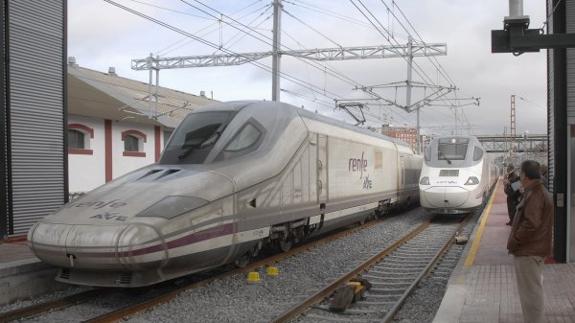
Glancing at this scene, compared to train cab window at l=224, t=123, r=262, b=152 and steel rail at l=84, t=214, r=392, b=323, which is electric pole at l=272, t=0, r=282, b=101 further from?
train cab window at l=224, t=123, r=262, b=152

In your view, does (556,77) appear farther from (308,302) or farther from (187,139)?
(187,139)

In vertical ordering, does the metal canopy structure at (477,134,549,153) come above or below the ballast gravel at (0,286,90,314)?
above

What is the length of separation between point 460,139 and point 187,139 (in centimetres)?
1163

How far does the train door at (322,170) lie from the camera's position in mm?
11570

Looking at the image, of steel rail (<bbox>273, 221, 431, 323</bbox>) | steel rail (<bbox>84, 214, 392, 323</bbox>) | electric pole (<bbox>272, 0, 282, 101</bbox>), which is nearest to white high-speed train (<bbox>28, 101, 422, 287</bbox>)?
steel rail (<bbox>84, 214, 392, 323</bbox>)

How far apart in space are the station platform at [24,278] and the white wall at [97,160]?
49.4 ft

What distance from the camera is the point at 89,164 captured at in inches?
937

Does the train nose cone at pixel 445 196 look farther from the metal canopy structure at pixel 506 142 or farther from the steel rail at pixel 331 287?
the metal canopy structure at pixel 506 142

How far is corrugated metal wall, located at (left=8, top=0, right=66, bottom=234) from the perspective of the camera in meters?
10.9

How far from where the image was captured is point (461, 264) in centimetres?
931

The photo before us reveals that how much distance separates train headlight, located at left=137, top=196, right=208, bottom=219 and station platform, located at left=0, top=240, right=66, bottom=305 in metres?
2.02

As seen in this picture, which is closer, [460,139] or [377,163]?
[377,163]

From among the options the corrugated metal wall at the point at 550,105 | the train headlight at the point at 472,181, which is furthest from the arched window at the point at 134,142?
the corrugated metal wall at the point at 550,105

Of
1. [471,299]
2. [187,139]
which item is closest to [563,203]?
[471,299]
